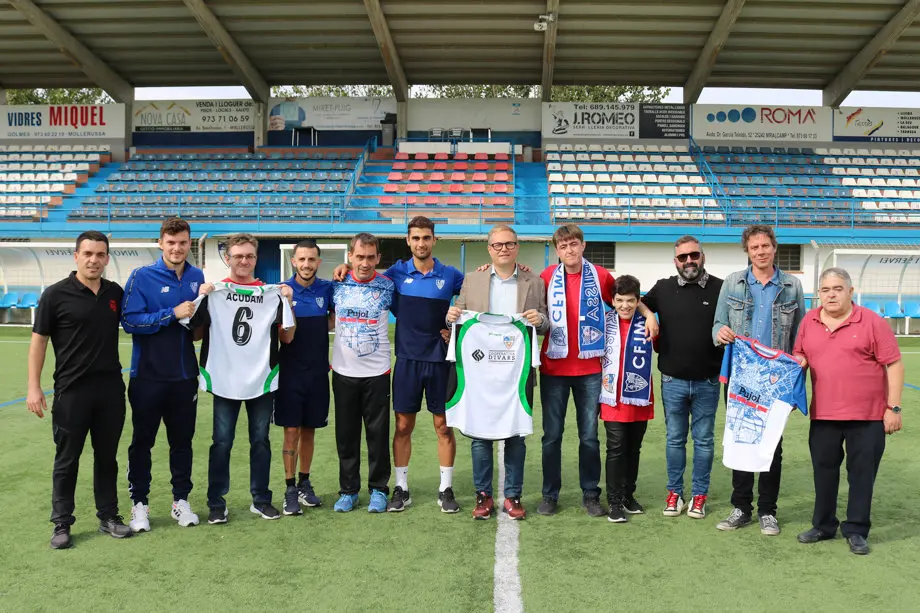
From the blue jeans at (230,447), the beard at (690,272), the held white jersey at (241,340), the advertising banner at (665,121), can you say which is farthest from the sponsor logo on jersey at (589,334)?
the advertising banner at (665,121)

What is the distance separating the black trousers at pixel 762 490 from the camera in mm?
4852

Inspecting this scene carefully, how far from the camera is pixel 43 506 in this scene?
17.2 feet

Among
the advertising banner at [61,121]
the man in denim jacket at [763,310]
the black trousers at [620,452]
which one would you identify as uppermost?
the advertising banner at [61,121]

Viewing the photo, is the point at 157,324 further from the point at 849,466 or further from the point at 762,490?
the point at 849,466

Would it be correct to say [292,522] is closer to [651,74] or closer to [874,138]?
[651,74]

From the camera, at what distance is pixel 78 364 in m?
4.41

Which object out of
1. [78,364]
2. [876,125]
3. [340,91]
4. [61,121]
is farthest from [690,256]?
[340,91]

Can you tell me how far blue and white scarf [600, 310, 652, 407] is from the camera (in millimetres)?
4906

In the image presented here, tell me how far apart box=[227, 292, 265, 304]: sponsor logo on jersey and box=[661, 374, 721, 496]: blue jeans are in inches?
109

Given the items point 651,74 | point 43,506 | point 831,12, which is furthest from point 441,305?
point 651,74

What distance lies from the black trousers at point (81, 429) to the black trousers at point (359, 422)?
4.58 ft

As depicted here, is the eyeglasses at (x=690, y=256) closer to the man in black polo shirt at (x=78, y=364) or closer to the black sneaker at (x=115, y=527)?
the man in black polo shirt at (x=78, y=364)

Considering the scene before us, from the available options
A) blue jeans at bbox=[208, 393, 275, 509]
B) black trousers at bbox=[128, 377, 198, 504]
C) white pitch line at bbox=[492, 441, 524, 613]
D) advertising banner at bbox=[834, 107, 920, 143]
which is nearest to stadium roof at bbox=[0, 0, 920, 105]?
advertising banner at bbox=[834, 107, 920, 143]

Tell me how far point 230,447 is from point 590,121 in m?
24.8
